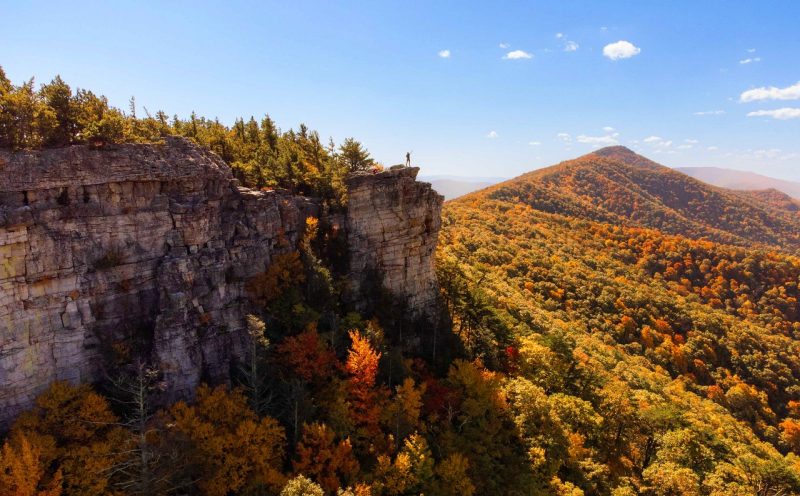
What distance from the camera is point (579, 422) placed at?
41438 mm

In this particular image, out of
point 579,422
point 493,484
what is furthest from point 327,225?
point 579,422

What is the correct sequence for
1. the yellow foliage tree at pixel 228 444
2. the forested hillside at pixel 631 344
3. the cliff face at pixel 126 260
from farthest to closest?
the forested hillside at pixel 631 344 → the cliff face at pixel 126 260 → the yellow foliage tree at pixel 228 444

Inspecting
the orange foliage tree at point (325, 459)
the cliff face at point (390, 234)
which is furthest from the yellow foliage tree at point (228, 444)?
the cliff face at point (390, 234)

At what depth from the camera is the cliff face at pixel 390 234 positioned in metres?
41.1

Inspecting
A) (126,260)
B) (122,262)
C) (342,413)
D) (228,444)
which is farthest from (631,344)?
(122,262)

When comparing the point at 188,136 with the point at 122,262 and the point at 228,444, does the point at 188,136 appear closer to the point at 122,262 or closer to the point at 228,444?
the point at 122,262

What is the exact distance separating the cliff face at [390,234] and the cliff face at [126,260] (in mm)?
6913

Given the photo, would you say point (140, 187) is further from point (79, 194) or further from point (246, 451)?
point (246, 451)

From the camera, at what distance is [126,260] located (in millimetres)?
29797

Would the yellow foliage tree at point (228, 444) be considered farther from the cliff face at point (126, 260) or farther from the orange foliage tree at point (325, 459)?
the cliff face at point (126, 260)

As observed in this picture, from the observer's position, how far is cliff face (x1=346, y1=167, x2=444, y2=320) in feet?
135

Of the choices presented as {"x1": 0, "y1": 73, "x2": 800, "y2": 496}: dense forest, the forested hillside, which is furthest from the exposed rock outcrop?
the forested hillside

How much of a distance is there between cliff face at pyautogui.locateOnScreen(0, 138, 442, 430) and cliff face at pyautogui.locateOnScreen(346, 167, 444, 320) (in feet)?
22.7

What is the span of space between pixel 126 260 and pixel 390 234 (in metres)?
23.4
